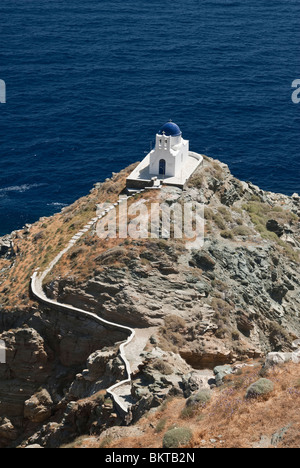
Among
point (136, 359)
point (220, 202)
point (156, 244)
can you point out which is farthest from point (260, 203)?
point (136, 359)

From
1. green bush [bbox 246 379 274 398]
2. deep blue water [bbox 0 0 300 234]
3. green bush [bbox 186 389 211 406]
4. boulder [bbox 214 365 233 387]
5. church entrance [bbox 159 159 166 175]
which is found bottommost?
green bush [bbox 186 389 211 406]

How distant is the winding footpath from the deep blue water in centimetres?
3768

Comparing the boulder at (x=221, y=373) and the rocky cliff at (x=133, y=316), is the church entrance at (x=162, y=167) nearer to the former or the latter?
the rocky cliff at (x=133, y=316)

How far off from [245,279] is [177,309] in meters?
11.7

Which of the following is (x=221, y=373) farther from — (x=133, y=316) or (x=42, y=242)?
(x=42, y=242)

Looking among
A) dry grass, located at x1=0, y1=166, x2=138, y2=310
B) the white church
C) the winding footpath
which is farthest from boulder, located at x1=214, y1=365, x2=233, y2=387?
the white church

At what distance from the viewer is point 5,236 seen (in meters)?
107

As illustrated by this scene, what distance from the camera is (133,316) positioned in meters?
67.8

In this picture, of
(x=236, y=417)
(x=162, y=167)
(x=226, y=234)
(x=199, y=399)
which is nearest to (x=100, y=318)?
(x=226, y=234)

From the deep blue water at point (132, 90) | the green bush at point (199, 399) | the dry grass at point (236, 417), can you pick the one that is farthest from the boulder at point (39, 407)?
the deep blue water at point (132, 90)

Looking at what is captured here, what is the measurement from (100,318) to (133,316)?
3.39m

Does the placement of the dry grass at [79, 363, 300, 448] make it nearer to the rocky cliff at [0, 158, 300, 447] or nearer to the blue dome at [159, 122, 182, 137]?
the rocky cliff at [0, 158, 300, 447]

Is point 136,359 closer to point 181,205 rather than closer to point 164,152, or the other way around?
point 181,205

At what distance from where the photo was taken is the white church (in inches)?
3324
